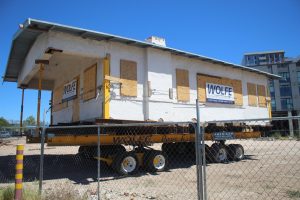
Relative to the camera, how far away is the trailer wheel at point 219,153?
15.1 metres

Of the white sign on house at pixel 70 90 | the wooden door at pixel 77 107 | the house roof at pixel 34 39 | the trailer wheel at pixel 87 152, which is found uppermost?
the house roof at pixel 34 39

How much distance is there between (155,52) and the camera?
13.6m

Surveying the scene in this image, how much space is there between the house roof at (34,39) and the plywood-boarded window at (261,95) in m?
3.61

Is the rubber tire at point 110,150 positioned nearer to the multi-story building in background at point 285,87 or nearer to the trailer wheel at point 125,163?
the trailer wheel at point 125,163

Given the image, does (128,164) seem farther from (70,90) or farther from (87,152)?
(70,90)

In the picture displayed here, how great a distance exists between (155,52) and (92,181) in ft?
19.8

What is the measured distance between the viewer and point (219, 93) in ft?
54.5

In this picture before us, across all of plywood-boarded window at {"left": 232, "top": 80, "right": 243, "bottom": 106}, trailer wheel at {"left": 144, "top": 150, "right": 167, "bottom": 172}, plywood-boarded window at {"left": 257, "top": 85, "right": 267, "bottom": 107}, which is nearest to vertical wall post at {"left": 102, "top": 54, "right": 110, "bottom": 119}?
trailer wheel at {"left": 144, "top": 150, "right": 167, "bottom": 172}

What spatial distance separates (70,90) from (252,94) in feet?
35.2

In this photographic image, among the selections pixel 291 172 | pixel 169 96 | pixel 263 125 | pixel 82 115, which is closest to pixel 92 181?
pixel 82 115

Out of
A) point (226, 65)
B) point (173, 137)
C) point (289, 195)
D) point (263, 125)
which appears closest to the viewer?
point (289, 195)

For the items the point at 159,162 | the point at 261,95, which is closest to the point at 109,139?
the point at 159,162

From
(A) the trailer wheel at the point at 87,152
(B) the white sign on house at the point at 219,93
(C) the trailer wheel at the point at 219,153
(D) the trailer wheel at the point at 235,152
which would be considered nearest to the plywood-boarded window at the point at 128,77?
(A) the trailer wheel at the point at 87,152

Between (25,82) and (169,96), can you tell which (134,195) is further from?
(25,82)
